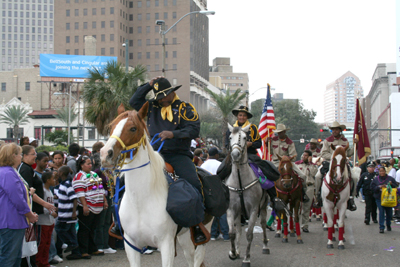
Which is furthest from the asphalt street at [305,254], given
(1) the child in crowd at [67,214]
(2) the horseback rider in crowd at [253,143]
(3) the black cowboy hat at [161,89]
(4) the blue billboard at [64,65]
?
(4) the blue billboard at [64,65]

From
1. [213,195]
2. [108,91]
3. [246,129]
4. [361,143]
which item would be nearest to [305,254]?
[246,129]

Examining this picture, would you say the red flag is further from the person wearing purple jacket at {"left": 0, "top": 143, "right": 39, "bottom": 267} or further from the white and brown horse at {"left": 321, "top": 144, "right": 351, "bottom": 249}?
the person wearing purple jacket at {"left": 0, "top": 143, "right": 39, "bottom": 267}

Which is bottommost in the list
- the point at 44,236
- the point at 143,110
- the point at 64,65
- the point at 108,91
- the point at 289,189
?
the point at 44,236

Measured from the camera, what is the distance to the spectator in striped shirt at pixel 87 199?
8844 mm

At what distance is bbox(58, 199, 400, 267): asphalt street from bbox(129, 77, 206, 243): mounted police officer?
11.6 ft

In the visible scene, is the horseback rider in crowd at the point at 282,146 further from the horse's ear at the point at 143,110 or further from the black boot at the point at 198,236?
the horse's ear at the point at 143,110

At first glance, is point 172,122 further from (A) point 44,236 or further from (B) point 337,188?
(B) point 337,188

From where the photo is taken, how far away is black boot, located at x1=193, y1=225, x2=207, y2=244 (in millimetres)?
5688

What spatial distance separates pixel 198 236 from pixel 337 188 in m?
5.80

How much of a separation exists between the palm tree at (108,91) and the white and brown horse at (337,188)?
49.5ft

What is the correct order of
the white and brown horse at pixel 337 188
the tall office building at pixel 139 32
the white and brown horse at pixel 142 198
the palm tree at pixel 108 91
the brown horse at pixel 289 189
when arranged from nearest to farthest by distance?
the white and brown horse at pixel 142 198 < the white and brown horse at pixel 337 188 < the brown horse at pixel 289 189 < the palm tree at pixel 108 91 < the tall office building at pixel 139 32

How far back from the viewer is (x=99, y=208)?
356 inches

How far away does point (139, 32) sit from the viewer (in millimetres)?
107188

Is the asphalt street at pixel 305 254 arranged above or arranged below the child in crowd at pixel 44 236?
below
